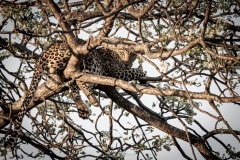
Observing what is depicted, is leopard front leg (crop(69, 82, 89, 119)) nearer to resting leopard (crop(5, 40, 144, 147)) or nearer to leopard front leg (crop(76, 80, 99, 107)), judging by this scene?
resting leopard (crop(5, 40, 144, 147))

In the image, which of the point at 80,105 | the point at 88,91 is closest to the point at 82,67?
the point at 88,91

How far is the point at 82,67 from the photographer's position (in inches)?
252

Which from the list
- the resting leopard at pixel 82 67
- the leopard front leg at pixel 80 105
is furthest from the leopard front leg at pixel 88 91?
the leopard front leg at pixel 80 105

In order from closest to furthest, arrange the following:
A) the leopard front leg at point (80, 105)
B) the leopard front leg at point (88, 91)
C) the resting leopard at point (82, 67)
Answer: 1. the resting leopard at point (82, 67)
2. the leopard front leg at point (88, 91)
3. the leopard front leg at point (80, 105)

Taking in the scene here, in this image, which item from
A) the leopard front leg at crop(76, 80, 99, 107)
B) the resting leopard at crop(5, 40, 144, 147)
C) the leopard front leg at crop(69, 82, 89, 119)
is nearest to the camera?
the resting leopard at crop(5, 40, 144, 147)

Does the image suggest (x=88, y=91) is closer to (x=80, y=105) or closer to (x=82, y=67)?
(x=82, y=67)

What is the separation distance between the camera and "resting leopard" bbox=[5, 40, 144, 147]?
5895 mm

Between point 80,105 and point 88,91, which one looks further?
point 80,105

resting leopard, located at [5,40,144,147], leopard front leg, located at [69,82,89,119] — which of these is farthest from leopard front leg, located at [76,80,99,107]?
leopard front leg, located at [69,82,89,119]

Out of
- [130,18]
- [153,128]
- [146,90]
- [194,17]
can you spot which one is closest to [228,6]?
[194,17]

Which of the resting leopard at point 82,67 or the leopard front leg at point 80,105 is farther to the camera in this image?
the leopard front leg at point 80,105

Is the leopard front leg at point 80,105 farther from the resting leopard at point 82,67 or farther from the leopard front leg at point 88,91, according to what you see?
the leopard front leg at point 88,91

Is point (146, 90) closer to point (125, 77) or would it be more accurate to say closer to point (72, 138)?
point (72, 138)

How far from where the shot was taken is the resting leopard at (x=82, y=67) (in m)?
5.89
